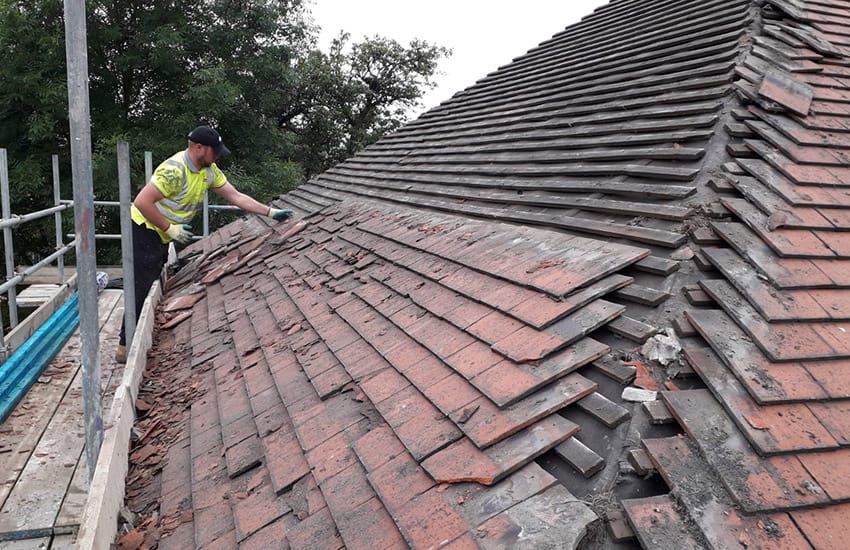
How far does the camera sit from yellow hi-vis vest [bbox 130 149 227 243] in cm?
534

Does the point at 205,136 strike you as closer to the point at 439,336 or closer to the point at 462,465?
the point at 439,336

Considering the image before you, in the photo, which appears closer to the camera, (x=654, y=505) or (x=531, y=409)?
(x=654, y=505)

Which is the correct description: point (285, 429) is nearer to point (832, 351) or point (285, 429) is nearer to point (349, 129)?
point (832, 351)

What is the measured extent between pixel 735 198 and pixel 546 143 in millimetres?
2010

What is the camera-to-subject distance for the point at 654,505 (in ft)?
4.63

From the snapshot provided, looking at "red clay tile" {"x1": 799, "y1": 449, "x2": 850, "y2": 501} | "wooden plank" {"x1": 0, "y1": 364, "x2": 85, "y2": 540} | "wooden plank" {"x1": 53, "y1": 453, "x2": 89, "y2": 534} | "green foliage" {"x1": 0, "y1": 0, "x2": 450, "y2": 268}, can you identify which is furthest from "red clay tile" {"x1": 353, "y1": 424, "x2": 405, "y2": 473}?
"green foliage" {"x1": 0, "y1": 0, "x2": 450, "y2": 268}

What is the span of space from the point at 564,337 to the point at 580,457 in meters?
0.55

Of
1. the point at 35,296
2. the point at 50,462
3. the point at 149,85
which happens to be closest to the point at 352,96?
the point at 149,85

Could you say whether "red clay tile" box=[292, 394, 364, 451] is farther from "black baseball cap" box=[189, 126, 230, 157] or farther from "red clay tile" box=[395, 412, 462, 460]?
"black baseball cap" box=[189, 126, 230, 157]

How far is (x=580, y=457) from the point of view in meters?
1.57

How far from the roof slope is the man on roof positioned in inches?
51.7

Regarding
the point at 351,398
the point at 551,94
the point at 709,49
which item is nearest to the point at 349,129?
the point at 551,94

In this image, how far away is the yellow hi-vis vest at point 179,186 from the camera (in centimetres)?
534

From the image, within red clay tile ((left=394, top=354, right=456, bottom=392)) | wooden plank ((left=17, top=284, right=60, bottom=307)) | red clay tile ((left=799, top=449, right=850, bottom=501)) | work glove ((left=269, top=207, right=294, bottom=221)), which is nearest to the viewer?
red clay tile ((left=799, top=449, right=850, bottom=501))
